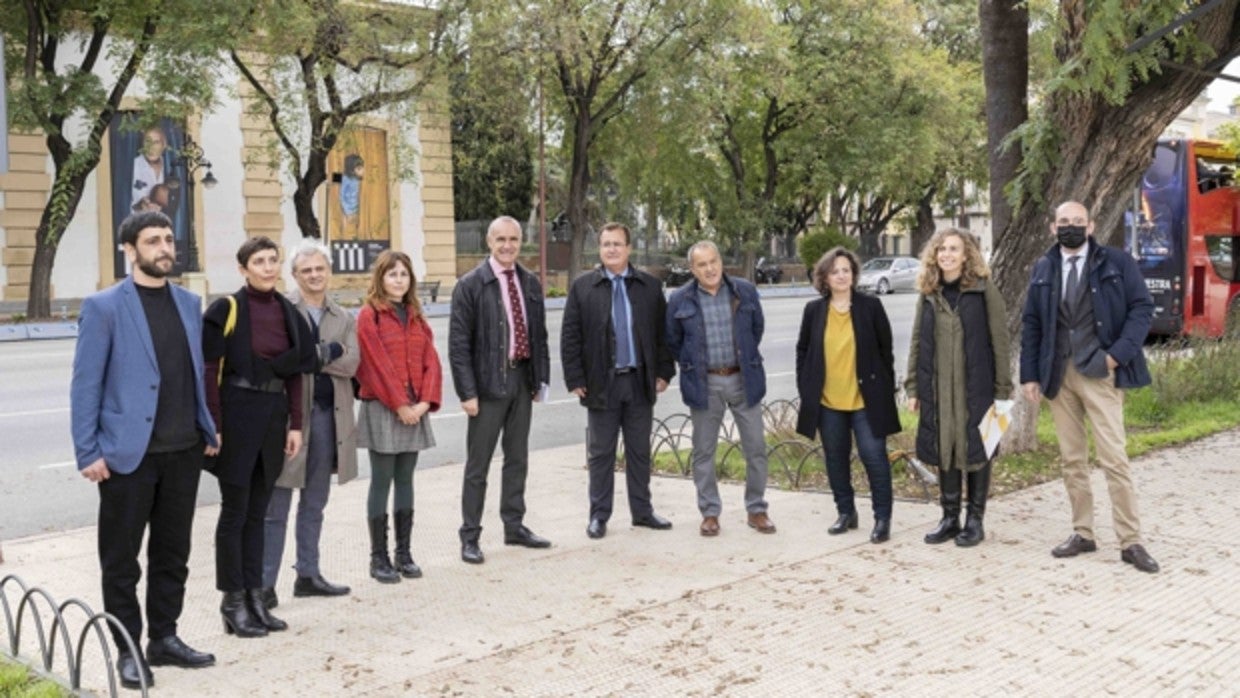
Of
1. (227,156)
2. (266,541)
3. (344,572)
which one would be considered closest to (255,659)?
(266,541)

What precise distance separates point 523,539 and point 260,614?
1971mm

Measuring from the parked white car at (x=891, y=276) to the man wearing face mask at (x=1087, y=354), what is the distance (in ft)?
127

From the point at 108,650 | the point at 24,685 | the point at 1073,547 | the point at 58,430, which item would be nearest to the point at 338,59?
the point at 58,430

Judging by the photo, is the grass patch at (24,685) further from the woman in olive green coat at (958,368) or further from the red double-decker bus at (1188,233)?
the red double-decker bus at (1188,233)

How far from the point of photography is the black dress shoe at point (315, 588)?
636 cm

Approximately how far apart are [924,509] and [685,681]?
3680 mm

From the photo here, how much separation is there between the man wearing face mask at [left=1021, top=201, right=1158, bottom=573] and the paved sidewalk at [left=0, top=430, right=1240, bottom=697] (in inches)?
10.7

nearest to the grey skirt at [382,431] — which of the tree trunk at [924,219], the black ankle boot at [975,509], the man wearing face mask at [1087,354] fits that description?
the black ankle boot at [975,509]

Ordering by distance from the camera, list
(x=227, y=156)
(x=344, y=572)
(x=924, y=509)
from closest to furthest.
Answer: (x=344, y=572) < (x=924, y=509) < (x=227, y=156)

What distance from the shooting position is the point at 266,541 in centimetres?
611

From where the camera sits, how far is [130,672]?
16.2 feet

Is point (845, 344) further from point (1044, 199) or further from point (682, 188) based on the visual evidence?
point (682, 188)

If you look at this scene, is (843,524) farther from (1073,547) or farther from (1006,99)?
(1006,99)

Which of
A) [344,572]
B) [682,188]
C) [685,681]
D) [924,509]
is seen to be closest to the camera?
[685,681]
